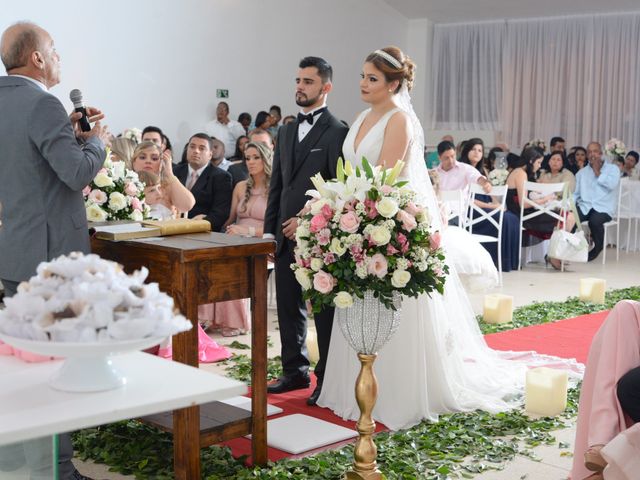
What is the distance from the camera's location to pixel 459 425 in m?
4.18

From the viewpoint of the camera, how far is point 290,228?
455cm

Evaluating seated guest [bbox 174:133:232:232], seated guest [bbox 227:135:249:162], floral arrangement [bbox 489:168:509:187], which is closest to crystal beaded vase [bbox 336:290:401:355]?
seated guest [bbox 174:133:232:232]

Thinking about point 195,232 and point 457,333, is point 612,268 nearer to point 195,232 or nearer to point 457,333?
point 457,333

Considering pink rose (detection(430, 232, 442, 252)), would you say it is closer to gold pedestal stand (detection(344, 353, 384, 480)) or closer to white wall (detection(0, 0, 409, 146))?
gold pedestal stand (detection(344, 353, 384, 480))

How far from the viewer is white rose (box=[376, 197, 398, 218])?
3.42m

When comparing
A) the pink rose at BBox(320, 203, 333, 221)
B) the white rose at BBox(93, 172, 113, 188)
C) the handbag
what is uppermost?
the white rose at BBox(93, 172, 113, 188)

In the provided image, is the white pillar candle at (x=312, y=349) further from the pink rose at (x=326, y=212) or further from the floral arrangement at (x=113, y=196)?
the pink rose at (x=326, y=212)

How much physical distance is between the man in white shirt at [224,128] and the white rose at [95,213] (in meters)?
8.68

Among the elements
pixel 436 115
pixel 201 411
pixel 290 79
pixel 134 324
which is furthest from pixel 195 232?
pixel 436 115

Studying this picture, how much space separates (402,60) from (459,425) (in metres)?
1.77

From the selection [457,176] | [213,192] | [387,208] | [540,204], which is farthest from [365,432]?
[540,204]

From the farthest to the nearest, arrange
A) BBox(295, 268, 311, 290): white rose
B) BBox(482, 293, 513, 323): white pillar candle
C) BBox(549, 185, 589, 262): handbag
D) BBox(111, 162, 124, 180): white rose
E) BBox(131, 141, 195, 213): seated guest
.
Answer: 1. BBox(549, 185, 589, 262): handbag
2. BBox(482, 293, 513, 323): white pillar candle
3. BBox(131, 141, 195, 213): seated guest
4. BBox(111, 162, 124, 180): white rose
5. BBox(295, 268, 311, 290): white rose

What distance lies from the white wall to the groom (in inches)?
277

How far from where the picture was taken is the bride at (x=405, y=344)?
Answer: 4238 millimetres
